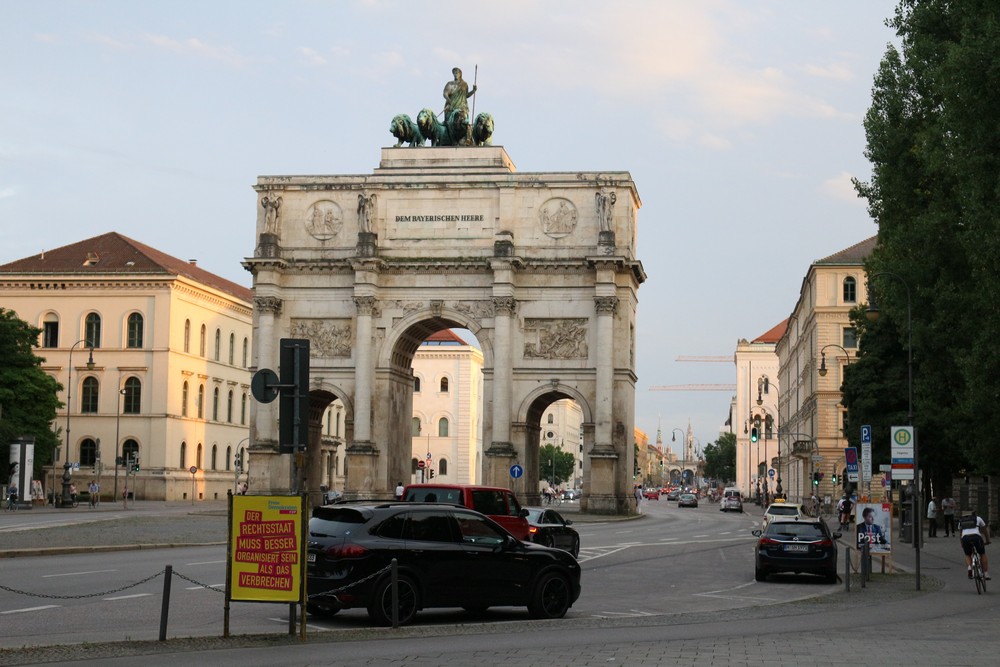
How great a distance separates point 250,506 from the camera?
53.2 feet

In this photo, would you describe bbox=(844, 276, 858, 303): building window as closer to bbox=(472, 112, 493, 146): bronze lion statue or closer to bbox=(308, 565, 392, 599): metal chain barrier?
bbox=(472, 112, 493, 146): bronze lion statue

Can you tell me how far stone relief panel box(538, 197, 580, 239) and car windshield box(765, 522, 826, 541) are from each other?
3907 centimetres

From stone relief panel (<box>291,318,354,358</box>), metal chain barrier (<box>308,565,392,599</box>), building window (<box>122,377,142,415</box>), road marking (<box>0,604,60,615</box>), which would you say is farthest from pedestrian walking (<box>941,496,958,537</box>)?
building window (<box>122,377,142,415</box>)

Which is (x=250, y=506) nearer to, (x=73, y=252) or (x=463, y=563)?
(x=463, y=563)

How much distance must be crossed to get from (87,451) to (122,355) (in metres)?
6.71

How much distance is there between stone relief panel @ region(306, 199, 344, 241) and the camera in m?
68.1

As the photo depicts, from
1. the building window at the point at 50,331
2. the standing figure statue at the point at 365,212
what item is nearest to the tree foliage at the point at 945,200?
the standing figure statue at the point at 365,212

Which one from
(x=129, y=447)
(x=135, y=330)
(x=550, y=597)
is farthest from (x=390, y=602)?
(x=135, y=330)

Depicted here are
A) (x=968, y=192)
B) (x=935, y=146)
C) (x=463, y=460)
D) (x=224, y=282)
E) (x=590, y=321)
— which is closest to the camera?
(x=968, y=192)

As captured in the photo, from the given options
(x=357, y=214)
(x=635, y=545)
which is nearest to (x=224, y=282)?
(x=357, y=214)

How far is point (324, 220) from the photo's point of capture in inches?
2692

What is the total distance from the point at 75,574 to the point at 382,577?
9867 millimetres

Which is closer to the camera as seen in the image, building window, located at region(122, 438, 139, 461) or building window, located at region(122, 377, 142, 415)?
building window, located at region(122, 438, 139, 461)

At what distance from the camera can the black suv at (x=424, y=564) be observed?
713 inches
